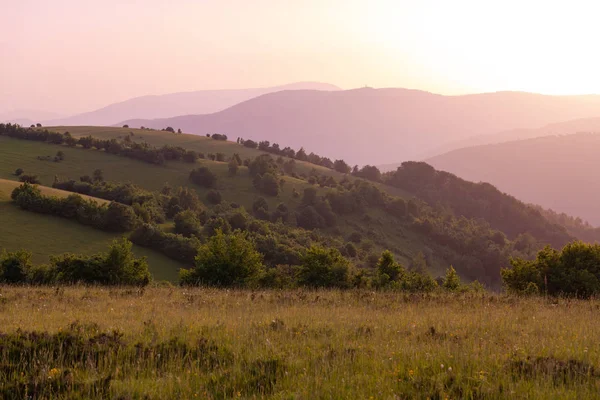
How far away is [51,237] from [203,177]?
65.3 m

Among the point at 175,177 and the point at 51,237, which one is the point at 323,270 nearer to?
the point at 51,237

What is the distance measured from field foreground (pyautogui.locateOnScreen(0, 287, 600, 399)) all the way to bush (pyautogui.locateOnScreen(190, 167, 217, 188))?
11122 cm

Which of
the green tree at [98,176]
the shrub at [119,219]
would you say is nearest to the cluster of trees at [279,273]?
the shrub at [119,219]

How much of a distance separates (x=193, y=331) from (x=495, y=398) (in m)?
6.60

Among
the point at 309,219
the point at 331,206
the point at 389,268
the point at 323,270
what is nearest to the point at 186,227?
the point at 309,219

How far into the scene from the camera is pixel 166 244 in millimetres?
67812

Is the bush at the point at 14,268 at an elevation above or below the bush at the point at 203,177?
below

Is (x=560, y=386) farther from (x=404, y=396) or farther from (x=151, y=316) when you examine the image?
(x=151, y=316)

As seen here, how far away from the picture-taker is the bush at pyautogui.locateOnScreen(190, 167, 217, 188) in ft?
404

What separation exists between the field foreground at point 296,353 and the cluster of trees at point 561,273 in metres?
8.18

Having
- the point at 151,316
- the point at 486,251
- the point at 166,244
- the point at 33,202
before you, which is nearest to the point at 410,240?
the point at 486,251

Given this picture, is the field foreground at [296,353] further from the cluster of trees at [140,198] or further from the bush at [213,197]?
the bush at [213,197]

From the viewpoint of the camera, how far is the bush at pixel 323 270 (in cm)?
2534

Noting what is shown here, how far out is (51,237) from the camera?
2357 inches
